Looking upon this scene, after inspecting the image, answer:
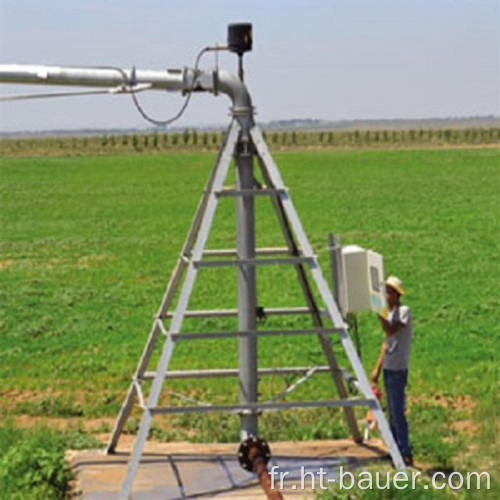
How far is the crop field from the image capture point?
1140 cm

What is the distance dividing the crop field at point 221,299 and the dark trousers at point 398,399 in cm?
60

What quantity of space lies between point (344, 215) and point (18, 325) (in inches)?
692

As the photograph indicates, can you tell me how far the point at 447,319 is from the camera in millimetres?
17281

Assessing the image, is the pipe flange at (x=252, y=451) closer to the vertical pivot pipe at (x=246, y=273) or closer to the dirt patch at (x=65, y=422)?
the vertical pivot pipe at (x=246, y=273)

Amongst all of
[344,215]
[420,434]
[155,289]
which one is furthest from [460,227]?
[420,434]

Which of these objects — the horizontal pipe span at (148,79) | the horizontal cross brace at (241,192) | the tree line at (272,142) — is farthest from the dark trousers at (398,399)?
the tree line at (272,142)

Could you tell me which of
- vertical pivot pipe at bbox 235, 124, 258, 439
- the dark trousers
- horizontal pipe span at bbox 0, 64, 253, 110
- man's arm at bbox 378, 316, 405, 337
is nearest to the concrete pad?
the dark trousers

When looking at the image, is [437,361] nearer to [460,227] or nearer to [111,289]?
[111,289]

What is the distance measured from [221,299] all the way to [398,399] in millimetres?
11247

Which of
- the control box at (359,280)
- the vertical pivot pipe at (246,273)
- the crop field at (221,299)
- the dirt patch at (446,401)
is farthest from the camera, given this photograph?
the dirt patch at (446,401)

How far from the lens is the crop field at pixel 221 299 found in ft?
37.4

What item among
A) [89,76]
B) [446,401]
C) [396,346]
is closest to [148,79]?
[89,76]

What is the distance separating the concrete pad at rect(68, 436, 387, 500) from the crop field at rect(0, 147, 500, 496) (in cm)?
57

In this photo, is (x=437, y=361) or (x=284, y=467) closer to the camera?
(x=284, y=467)
